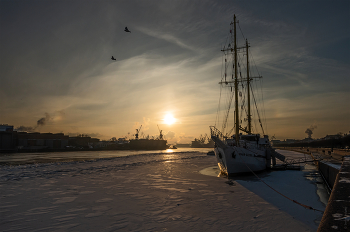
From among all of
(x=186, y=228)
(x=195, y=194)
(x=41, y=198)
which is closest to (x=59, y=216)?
(x=41, y=198)

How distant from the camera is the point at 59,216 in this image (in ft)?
32.5

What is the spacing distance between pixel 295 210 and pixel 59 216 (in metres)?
12.3

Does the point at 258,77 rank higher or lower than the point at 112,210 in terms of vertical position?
higher

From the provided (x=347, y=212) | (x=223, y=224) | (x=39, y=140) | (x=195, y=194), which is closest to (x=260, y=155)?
(x=195, y=194)

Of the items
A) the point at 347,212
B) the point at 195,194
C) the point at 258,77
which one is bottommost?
the point at 195,194

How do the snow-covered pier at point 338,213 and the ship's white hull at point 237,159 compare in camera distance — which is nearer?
the snow-covered pier at point 338,213

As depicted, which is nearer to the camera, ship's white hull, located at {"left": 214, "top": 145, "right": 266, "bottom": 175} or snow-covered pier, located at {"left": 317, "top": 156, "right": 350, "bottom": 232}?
snow-covered pier, located at {"left": 317, "top": 156, "right": 350, "bottom": 232}

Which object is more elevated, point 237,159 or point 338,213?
point 338,213

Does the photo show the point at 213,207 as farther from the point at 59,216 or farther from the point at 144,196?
the point at 59,216

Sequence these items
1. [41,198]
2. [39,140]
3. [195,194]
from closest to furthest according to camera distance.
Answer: [41,198] → [195,194] → [39,140]

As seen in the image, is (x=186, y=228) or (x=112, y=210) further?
(x=112, y=210)

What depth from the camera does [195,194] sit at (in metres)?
15.2

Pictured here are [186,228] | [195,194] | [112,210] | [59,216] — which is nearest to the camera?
[186,228]

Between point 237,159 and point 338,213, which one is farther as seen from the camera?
point 237,159
